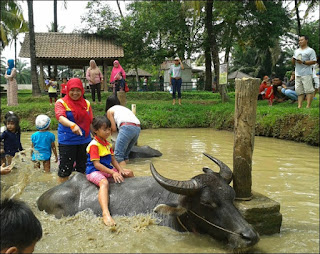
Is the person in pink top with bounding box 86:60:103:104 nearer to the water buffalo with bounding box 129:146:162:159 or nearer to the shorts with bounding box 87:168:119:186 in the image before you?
the water buffalo with bounding box 129:146:162:159

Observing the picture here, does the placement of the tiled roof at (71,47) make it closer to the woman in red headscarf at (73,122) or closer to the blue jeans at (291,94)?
the blue jeans at (291,94)

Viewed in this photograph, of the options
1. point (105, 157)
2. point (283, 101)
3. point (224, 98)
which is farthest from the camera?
point (224, 98)

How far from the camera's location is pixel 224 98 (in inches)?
572

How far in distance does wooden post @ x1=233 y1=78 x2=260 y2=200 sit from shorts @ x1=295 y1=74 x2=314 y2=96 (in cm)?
641

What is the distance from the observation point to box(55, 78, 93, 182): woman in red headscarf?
4840 mm

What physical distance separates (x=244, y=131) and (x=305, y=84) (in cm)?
657

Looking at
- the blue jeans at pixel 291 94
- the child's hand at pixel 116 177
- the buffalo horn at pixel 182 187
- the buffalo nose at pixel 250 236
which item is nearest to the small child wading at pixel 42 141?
the child's hand at pixel 116 177

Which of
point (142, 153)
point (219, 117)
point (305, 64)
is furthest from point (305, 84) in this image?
point (142, 153)

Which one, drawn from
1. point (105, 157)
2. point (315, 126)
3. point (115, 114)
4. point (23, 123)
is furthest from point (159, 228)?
point (23, 123)

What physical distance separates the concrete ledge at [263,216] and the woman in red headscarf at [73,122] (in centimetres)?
255

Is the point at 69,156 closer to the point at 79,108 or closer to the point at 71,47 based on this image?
the point at 79,108

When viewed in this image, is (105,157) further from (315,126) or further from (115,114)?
(315,126)

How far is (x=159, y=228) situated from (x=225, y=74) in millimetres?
9319

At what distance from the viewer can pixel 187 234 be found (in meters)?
3.51
